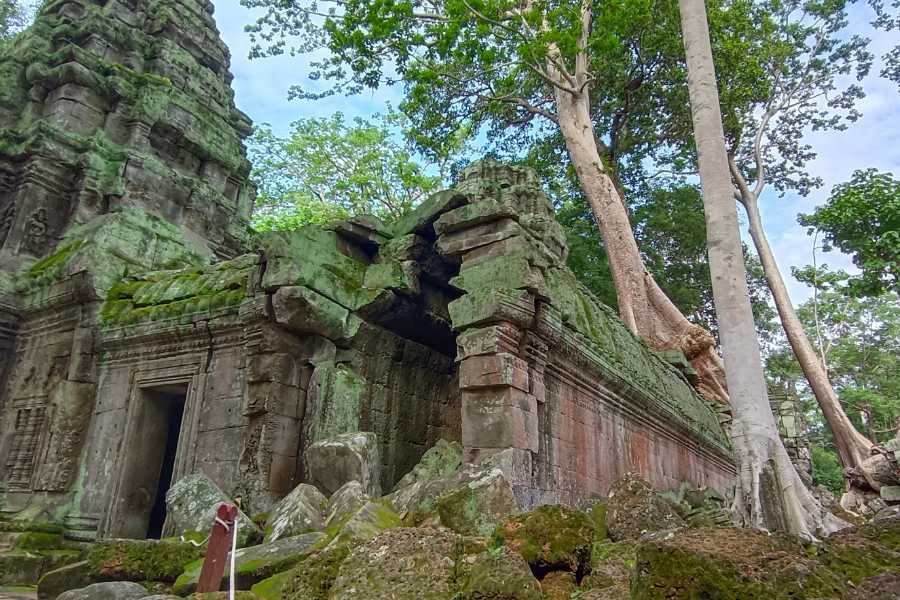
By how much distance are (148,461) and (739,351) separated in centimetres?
597

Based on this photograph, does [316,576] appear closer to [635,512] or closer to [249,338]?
[635,512]

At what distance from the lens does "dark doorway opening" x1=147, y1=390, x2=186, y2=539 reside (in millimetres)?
6789

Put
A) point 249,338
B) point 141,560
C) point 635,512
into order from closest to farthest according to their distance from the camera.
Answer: point 635,512, point 141,560, point 249,338

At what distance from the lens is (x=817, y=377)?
45.6 ft

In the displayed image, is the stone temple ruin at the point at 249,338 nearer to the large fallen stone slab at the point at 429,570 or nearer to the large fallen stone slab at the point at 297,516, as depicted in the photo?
the large fallen stone slab at the point at 297,516

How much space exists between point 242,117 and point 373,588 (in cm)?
1104

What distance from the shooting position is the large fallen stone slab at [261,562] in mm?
2994

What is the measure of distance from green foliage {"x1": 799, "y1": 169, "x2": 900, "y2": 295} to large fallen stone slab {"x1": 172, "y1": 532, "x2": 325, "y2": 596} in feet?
39.9

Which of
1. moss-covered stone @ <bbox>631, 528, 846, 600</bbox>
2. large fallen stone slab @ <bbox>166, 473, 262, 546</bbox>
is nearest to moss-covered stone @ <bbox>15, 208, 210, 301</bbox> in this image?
large fallen stone slab @ <bbox>166, 473, 262, 546</bbox>

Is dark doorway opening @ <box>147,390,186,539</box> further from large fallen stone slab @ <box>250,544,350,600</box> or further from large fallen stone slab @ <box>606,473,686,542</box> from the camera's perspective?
large fallen stone slab @ <box>606,473,686,542</box>

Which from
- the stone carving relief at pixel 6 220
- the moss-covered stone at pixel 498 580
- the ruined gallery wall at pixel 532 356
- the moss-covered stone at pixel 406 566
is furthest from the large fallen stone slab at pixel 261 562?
the stone carving relief at pixel 6 220

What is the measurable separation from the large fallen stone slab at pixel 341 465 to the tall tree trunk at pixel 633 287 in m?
9.06

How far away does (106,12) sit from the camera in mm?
10258

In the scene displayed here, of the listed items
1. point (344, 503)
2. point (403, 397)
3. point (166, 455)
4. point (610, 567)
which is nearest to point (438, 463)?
point (403, 397)
